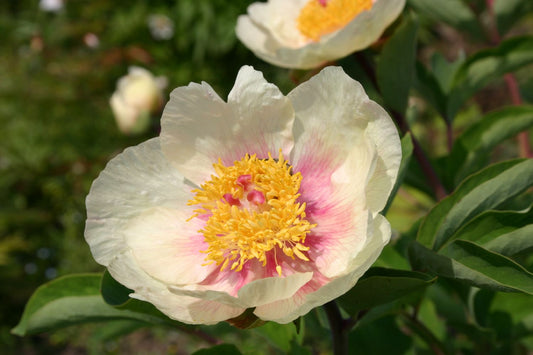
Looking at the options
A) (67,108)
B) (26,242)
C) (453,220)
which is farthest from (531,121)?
(67,108)

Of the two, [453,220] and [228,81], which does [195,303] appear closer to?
[453,220]

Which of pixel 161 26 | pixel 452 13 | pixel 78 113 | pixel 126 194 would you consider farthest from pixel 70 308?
pixel 161 26

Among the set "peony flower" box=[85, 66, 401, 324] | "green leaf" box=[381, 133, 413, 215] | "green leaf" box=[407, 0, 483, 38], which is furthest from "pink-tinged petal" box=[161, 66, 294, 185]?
"green leaf" box=[407, 0, 483, 38]

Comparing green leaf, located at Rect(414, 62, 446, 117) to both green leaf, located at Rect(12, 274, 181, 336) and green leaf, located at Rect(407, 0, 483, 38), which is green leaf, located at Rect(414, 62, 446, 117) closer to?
green leaf, located at Rect(407, 0, 483, 38)

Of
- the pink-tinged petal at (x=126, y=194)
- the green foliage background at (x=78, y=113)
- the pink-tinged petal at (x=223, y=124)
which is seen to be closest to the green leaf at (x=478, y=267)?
the pink-tinged petal at (x=223, y=124)

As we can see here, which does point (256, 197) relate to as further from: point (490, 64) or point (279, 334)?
point (490, 64)

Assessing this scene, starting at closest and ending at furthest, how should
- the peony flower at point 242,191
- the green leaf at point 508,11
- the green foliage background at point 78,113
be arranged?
the peony flower at point 242,191, the green leaf at point 508,11, the green foliage background at point 78,113

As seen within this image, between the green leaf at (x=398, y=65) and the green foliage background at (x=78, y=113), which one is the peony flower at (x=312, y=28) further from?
the green foliage background at (x=78, y=113)
